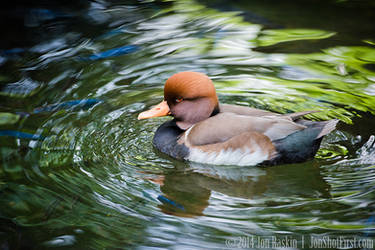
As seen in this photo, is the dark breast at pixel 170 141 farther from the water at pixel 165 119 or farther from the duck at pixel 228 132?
the water at pixel 165 119

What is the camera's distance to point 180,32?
770 centimetres

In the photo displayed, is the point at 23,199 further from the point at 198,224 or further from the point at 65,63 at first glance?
the point at 65,63

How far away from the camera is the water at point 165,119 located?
386cm

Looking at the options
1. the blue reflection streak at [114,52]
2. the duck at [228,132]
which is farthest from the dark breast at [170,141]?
the blue reflection streak at [114,52]

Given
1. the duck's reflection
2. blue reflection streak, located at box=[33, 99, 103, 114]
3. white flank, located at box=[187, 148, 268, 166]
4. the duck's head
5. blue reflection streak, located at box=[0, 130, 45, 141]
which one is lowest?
the duck's reflection

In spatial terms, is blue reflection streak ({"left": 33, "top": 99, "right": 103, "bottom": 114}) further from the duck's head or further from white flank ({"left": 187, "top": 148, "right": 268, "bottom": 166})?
white flank ({"left": 187, "top": 148, "right": 268, "bottom": 166})

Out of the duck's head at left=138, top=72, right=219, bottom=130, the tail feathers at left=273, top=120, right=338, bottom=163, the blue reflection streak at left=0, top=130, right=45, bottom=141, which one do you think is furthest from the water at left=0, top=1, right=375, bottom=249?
the duck's head at left=138, top=72, right=219, bottom=130

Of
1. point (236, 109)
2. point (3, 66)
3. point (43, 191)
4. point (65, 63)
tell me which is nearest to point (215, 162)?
point (236, 109)

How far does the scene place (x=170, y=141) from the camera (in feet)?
16.8

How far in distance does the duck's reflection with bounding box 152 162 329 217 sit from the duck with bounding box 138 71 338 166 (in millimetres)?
101

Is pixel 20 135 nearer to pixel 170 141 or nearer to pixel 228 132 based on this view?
pixel 170 141

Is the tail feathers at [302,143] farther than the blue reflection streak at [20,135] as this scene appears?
No

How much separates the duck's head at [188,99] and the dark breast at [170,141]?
10cm

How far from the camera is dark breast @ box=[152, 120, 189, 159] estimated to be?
5023 millimetres
